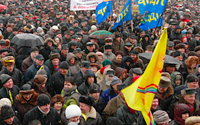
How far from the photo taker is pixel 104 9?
10.7 m

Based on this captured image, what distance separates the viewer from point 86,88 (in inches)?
219

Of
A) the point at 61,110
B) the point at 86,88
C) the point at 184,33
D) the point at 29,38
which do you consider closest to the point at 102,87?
the point at 86,88

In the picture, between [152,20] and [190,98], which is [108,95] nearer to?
[190,98]

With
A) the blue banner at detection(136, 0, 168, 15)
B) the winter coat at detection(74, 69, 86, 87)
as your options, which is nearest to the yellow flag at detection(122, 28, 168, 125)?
the winter coat at detection(74, 69, 86, 87)

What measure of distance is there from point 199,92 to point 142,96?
2391 millimetres

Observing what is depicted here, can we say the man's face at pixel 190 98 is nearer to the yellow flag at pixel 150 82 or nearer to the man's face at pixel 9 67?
the yellow flag at pixel 150 82

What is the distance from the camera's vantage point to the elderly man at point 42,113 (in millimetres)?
4219

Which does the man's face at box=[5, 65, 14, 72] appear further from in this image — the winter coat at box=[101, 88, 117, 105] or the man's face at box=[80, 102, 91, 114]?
the man's face at box=[80, 102, 91, 114]

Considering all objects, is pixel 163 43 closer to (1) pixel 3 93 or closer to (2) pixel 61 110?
(2) pixel 61 110

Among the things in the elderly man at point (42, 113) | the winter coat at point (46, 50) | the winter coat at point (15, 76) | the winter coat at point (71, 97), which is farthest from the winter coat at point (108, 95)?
the winter coat at point (46, 50)

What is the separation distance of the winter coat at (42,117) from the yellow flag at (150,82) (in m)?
1.59

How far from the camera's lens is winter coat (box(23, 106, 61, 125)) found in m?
4.24

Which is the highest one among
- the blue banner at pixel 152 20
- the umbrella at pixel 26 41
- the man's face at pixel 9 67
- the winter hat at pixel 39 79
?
the blue banner at pixel 152 20

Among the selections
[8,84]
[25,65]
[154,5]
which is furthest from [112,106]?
[154,5]
